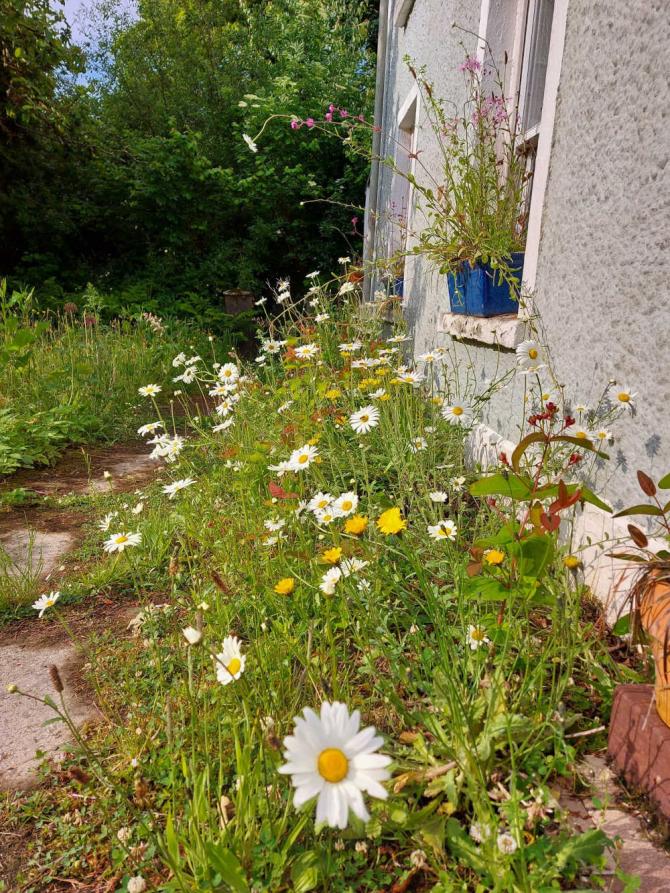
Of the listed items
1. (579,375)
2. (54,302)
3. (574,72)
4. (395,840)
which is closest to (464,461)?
(579,375)

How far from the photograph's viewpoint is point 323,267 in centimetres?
1037

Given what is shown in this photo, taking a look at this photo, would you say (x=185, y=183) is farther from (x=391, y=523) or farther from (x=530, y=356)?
(x=391, y=523)

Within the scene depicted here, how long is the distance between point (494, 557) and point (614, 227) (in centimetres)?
104

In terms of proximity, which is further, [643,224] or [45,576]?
[45,576]

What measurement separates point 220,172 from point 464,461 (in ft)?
28.0

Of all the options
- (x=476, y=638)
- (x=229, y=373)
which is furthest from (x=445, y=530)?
(x=229, y=373)

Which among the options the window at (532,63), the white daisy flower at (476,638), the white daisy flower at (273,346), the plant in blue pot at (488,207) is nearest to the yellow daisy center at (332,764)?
the white daisy flower at (476,638)

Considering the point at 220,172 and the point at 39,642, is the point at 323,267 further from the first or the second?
the point at 39,642

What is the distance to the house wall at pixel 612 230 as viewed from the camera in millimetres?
1611

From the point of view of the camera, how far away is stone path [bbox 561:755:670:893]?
3.64ft

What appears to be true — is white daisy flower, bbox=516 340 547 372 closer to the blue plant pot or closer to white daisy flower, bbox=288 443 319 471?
the blue plant pot

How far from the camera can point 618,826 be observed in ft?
4.07

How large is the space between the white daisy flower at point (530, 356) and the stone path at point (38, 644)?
154cm

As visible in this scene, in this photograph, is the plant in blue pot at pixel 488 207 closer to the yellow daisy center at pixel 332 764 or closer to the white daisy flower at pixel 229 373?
the white daisy flower at pixel 229 373
